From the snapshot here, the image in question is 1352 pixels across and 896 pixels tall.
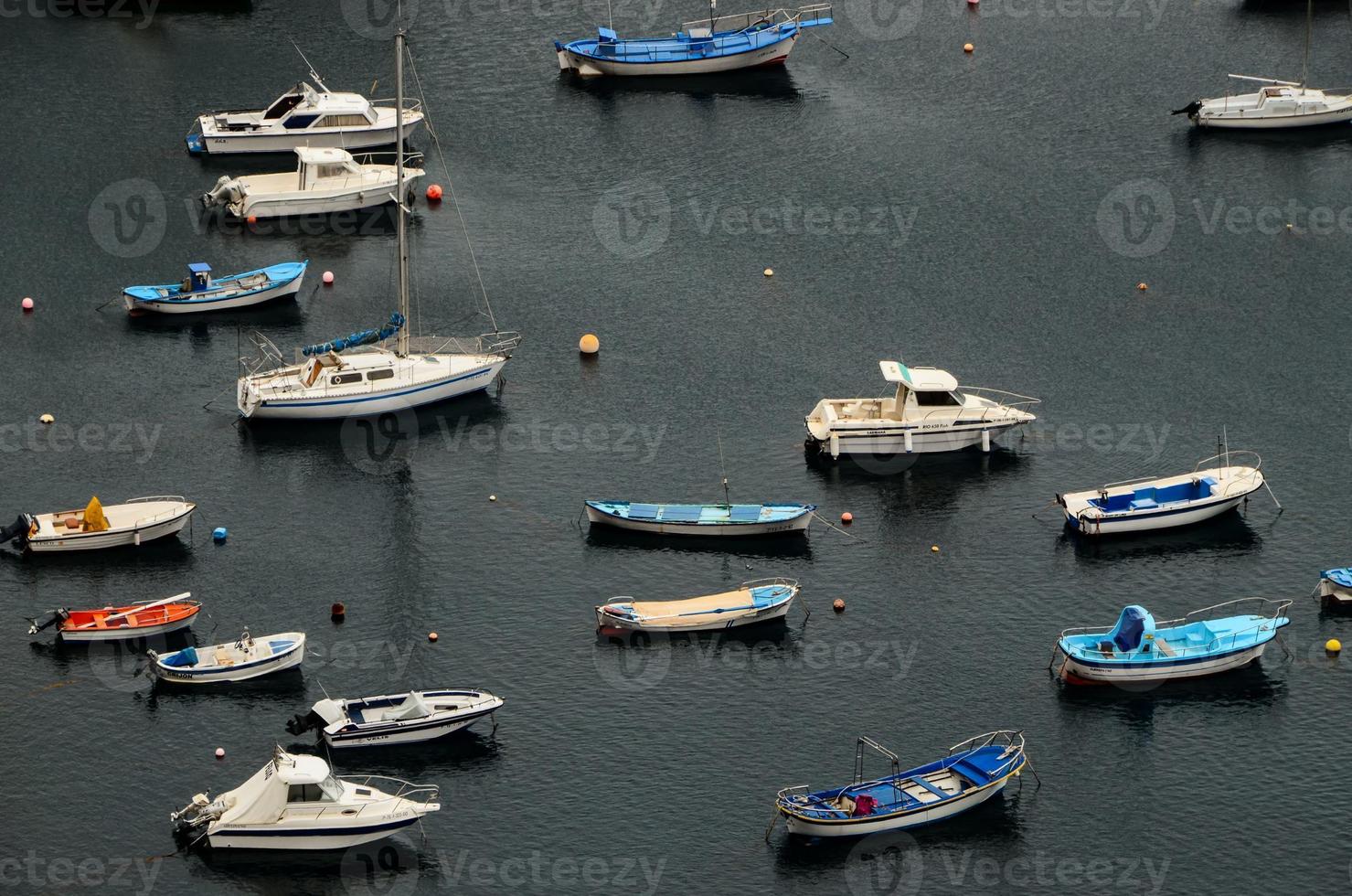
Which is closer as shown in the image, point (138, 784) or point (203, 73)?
point (138, 784)

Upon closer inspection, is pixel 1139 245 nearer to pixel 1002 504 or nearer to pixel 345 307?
pixel 1002 504

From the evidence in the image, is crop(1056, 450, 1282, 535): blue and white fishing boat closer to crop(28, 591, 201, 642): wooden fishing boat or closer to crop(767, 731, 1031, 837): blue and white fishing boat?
crop(767, 731, 1031, 837): blue and white fishing boat

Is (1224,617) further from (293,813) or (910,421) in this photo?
(293,813)

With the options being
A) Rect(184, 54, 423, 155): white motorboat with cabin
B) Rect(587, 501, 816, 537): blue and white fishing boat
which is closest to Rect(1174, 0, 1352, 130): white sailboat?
Rect(184, 54, 423, 155): white motorboat with cabin

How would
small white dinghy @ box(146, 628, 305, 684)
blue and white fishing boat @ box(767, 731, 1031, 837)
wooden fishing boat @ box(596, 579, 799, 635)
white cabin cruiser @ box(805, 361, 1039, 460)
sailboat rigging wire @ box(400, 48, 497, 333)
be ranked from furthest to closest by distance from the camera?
sailboat rigging wire @ box(400, 48, 497, 333) → white cabin cruiser @ box(805, 361, 1039, 460) → wooden fishing boat @ box(596, 579, 799, 635) → small white dinghy @ box(146, 628, 305, 684) → blue and white fishing boat @ box(767, 731, 1031, 837)

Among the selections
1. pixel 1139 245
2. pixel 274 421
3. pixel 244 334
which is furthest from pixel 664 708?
pixel 1139 245
